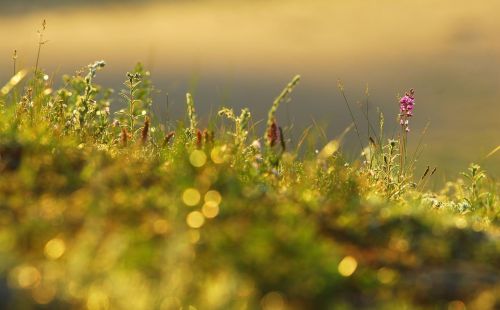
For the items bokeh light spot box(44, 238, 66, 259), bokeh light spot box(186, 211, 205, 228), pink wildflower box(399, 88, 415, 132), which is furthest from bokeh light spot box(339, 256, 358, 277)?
pink wildflower box(399, 88, 415, 132)

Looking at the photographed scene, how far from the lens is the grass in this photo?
10.9 ft

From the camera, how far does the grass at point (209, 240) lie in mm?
3312

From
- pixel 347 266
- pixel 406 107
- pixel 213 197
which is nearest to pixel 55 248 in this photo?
pixel 213 197

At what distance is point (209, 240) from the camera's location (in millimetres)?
3801

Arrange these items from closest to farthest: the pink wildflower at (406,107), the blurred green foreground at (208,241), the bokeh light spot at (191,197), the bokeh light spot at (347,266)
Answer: the blurred green foreground at (208,241), the bokeh light spot at (347,266), the bokeh light spot at (191,197), the pink wildflower at (406,107)

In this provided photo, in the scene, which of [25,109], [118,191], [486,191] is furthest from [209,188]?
[486,191]

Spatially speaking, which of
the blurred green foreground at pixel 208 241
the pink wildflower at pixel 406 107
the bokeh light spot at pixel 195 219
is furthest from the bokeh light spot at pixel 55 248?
the pink wildflower at pixel 406 107

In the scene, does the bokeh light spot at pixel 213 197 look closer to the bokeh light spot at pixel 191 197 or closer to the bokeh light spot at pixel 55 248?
the bokeh light spot at pixel 191 197

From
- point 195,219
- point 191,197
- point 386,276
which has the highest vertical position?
point 191,197

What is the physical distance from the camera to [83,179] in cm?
495

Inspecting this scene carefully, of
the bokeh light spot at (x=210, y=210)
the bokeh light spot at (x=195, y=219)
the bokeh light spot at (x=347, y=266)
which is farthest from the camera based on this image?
the bokeh light spot at (x=210, y=210)

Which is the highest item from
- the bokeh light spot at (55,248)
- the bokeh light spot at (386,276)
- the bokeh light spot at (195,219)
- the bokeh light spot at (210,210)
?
the bokeh light spot at (210,210)

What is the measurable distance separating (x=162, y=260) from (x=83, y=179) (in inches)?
61.8

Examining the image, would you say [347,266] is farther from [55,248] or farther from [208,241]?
[55,248]
